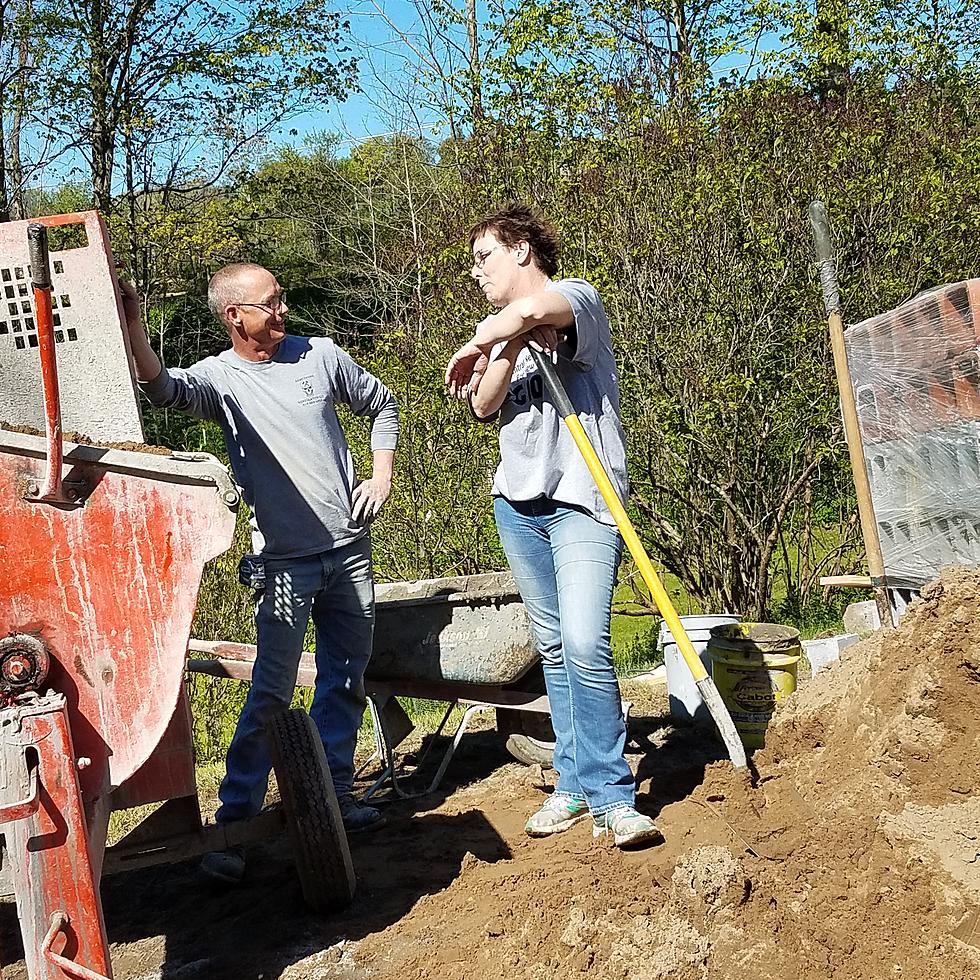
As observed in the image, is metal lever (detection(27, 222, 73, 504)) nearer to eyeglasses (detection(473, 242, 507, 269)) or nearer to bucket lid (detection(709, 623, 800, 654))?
eyeglasses (detection(473, 242, 507, 269))

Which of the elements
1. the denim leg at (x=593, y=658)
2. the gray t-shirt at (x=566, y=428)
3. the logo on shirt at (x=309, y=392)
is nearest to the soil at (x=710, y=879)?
the denim leg at (x=593, y=658)

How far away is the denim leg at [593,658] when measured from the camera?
3.28 meters

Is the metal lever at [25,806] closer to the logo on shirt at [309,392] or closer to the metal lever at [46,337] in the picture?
the metal lever at [46,337]

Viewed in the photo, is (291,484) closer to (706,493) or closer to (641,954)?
(641,954)

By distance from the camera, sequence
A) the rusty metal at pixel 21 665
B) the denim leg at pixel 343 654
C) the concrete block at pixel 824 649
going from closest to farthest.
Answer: the rusty metal at pixel 21 665 < the denim leg at pixel 343 654 < the concrete block at pixel 824 649

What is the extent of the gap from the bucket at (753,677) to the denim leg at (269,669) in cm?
179

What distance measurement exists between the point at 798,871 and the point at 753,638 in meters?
1.81

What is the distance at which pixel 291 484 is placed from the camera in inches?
145

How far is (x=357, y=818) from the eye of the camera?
13.3ft

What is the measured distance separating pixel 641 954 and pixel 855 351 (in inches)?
128

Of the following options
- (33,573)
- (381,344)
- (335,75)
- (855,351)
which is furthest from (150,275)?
(33,573)

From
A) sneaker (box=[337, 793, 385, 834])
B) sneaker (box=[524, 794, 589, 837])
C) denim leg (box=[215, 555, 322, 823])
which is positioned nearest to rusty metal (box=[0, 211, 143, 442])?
denim leg (box=[215, 555, 322, 823])

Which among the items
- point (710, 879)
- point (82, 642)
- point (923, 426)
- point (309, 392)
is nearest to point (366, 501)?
point (309, 392)

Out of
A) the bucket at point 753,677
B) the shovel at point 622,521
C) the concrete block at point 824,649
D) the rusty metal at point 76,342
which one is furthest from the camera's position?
the concrete block at point 824,649
